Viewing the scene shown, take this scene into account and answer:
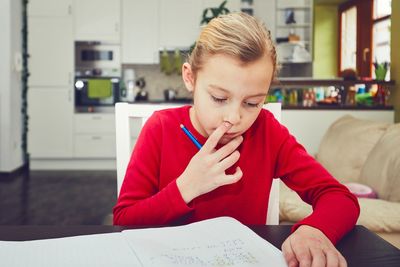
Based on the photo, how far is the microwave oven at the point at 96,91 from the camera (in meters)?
6.24

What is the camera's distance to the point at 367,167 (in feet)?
9.25

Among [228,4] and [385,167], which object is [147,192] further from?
[228,4]

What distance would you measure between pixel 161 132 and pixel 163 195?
0.23m

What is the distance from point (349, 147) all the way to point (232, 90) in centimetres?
239

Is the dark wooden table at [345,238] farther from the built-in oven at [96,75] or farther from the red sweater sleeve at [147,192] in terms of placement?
the built-in oven at [96,75]

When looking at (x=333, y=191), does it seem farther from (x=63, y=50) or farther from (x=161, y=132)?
(x=63, y=50)

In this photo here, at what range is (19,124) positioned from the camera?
6.09 m

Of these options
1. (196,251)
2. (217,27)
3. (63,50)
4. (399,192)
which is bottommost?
(399,192)

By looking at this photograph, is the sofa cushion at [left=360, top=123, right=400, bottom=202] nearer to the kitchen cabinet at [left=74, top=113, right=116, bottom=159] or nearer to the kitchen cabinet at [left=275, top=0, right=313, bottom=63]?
the kitchen cabinet at [left=275, top=0, right=313, bottom=63]

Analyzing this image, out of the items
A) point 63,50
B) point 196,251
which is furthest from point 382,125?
point 63,50

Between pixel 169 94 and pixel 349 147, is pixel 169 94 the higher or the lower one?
the higher one

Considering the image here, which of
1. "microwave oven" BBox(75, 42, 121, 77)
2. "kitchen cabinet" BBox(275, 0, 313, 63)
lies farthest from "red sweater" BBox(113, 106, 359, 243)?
"kitchen cabinet" BBox(275, 0, 313, 63)

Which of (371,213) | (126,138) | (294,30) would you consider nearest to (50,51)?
(294,30)

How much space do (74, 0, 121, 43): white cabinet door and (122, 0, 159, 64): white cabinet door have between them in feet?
0.35
